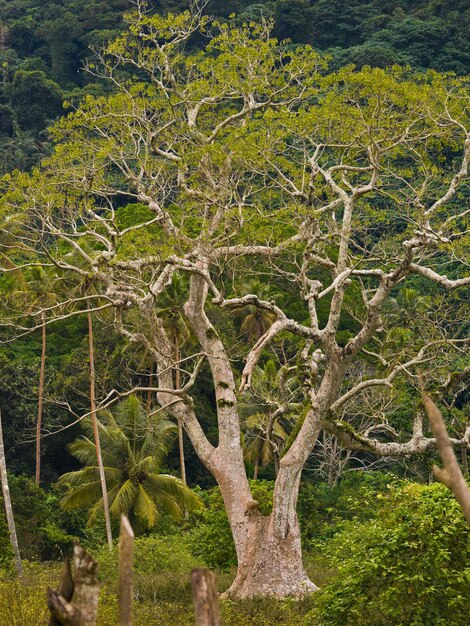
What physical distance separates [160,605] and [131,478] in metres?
12.7

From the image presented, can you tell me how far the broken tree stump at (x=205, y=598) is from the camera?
18.3 ft

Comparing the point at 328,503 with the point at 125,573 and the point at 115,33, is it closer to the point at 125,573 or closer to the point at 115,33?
the point at 125,573

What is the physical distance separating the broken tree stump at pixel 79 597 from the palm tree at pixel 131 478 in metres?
23.1

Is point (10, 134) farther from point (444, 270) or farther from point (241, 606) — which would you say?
point (241, 606)

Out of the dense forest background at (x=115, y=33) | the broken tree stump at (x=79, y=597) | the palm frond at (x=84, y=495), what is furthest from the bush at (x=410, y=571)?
the dense forest background at (x=115, y=33)

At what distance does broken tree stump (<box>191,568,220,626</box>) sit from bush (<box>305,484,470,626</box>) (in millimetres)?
6187

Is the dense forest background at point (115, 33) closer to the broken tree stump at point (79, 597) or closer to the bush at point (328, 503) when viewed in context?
the bush at point (328, 503)

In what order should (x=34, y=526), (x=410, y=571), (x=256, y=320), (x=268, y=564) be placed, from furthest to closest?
(x=256, y=320) → (x=34, y=526) → (x=268, y=564) → (x=410, y=571)

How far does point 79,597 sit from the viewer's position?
5859 mm

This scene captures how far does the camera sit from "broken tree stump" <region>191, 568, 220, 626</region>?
5575mm

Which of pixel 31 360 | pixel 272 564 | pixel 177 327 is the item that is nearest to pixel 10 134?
pixel 31 360

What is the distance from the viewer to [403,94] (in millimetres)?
18156

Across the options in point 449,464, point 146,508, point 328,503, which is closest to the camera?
point 449,464

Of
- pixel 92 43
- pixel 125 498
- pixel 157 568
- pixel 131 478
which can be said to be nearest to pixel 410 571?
pixel 157 568
